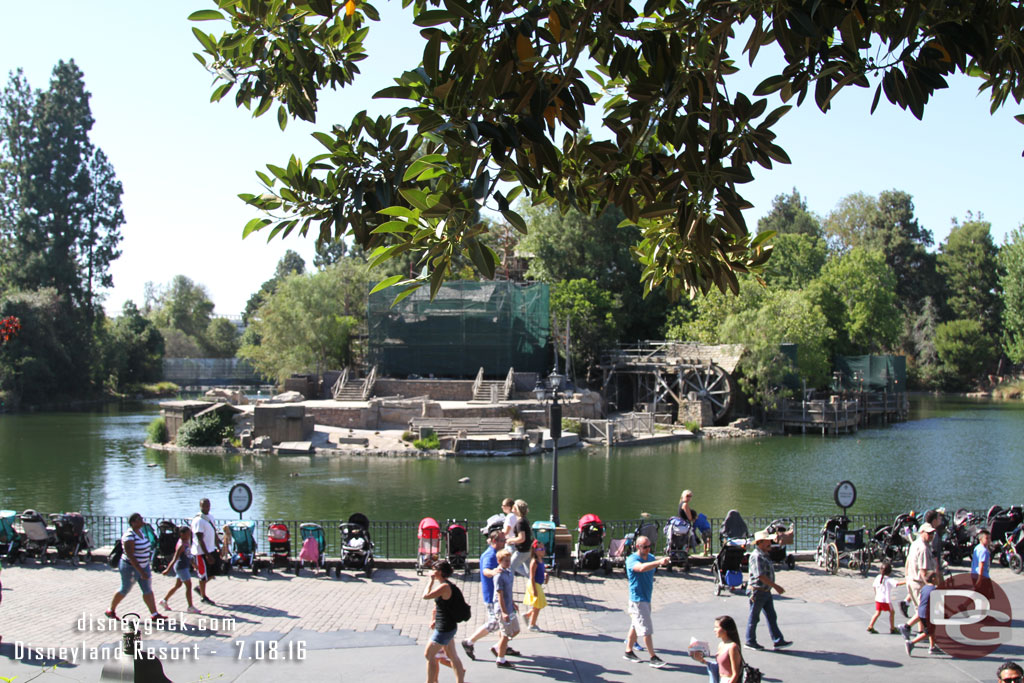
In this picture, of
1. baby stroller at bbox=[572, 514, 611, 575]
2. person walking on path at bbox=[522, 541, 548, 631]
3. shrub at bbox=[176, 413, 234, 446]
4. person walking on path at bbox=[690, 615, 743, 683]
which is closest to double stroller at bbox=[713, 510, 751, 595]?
baby stroller at bbox=[572, 514, 611, 575]

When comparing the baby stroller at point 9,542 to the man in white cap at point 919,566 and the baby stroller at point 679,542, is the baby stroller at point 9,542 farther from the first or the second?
the man in white cap at point 919,566

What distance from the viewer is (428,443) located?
35.7m

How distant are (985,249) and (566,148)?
257 feet

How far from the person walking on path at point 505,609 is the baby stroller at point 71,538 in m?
7.54

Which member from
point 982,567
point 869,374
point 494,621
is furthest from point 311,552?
point 869,374

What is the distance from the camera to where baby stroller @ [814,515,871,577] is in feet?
40.4

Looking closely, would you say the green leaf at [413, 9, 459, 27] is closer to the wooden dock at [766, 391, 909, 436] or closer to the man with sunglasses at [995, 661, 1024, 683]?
the man with sunglasses at [995, 661, 1024, 683]

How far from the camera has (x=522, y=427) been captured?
39188 millimetres

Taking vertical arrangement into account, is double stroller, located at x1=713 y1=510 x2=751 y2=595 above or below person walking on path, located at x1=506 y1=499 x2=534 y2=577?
below

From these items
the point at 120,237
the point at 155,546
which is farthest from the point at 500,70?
the point at 120,237

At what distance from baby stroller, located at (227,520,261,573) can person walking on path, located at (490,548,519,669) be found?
208 inches

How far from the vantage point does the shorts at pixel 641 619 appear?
8.49 m

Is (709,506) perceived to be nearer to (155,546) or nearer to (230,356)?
(155,546)

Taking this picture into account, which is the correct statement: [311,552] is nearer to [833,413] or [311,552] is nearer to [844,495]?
[844,495]
